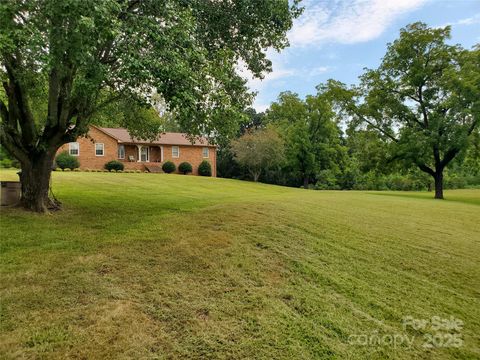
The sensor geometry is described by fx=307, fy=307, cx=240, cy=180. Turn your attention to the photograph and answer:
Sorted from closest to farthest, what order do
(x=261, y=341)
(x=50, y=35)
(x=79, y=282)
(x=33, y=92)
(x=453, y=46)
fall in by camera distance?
1. (x=261, y=341)
2. (x=79, y=282)
3. (x=50, y=35)
4. (x=33, y=92)
5. (x=453, y=46)

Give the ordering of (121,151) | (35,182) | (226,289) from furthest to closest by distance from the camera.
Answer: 1. (121,151)
2. (35,182)
3. (226,289)

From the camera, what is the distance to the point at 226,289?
4484 mm

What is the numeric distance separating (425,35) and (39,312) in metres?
29.1

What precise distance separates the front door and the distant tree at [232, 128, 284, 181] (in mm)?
9555

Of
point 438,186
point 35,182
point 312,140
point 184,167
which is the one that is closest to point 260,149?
point 184,167

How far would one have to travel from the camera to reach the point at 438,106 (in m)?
23.8

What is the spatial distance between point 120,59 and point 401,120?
26.2 meters

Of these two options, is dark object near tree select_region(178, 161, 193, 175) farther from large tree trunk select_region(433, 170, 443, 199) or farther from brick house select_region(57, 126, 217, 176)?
large tree trunk select_region(433, 170, 443, 199)

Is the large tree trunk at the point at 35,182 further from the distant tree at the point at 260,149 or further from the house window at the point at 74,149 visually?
the distant tree at the point at 260,149

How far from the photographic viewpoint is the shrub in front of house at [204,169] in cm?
3491

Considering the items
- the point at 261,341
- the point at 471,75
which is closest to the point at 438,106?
the point at 471,75

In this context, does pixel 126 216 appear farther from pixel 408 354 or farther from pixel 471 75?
pixel 471 75

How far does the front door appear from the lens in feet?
110

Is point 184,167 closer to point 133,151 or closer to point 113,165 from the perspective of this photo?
point 133,151
